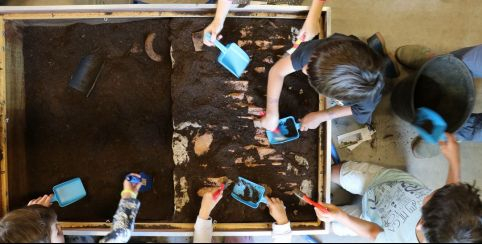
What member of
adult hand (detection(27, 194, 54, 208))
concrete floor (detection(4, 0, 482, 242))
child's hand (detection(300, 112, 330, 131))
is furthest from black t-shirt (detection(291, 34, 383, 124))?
adult hand (detection(27, 194, 54, 208))

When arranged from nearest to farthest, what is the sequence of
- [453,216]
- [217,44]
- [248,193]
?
[453,216] < [217,44] < [248,193]

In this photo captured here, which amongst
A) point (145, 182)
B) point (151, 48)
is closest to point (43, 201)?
point (145, 182)

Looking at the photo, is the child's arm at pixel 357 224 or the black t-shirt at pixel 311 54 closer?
the black t-shirt at pixel 311 54

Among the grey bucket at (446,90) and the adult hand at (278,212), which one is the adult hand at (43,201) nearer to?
the adult hand at (278,212)

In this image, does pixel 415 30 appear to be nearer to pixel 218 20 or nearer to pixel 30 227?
pixel 218 20

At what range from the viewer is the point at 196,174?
6.10 ft

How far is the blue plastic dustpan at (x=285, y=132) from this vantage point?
1.84m

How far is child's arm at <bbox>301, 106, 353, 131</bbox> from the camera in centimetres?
174

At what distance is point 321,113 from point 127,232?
1.04 m

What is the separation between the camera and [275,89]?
67.4 inches

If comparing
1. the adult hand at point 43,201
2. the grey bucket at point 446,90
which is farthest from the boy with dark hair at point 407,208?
the adult hand at point 43,201

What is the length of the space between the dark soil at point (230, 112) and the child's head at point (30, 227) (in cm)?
58

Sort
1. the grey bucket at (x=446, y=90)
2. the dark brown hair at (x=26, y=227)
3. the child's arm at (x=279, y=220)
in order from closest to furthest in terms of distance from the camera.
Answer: the dark brown hair at (x=26, y=227) → the grey bucket at (x=446, y=90) → the child's arm at (x=279, y=220)

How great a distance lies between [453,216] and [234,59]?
112 cm
